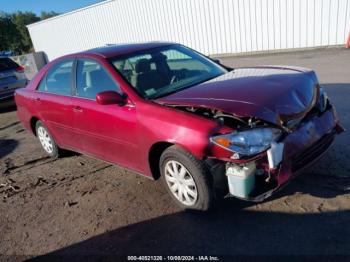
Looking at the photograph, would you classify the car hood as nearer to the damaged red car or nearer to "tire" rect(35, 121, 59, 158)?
the damaged red car

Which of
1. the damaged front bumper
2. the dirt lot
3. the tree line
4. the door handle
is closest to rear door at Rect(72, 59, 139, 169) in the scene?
the door handle

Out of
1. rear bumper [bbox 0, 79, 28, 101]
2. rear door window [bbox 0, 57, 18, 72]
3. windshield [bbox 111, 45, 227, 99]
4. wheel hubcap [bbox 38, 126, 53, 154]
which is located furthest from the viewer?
rear door window [bbox 0, 57, 18, 72]

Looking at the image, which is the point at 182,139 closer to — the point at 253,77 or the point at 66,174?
the point at 253,77

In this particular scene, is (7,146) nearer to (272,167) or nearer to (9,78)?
(9,78)

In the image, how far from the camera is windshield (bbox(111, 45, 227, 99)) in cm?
414

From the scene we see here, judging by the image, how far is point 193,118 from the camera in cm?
331

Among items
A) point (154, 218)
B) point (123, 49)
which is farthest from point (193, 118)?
point (123, 49)

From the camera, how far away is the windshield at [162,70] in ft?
13.6

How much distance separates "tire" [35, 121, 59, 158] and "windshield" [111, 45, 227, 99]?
218 centimetres

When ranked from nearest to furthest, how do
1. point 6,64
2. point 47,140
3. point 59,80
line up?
1. point 59,80
2. point 47,140
3. point 6,64

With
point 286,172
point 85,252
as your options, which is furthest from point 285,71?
point 85,252

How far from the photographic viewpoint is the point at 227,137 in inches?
123

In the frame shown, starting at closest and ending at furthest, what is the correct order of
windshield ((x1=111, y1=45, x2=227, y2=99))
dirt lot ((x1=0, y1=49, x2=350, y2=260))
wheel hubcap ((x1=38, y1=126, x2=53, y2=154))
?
1. dirt lot ((x1=0, y1=49, x2=350, y2=260))
2. windshield ((x1=111, y1=45, x2=227, y2=99))
3. wheel hubcap ((x1=38, y1=126, x2=53, y2=154))

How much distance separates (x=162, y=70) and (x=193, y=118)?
1.35m
